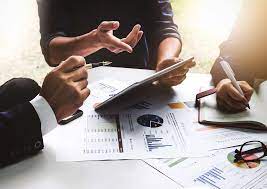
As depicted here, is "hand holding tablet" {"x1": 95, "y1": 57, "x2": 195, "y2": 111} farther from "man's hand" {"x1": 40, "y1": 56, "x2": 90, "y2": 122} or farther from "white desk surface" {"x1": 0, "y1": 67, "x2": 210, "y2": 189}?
"white desk surface" {"x1": 0, "y1": 67, "x2": 210, "y2": 189}

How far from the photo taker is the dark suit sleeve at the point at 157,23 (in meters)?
1.59

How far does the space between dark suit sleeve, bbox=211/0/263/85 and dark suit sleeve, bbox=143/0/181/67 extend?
245mm

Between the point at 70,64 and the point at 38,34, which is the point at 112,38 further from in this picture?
the point at 38,34

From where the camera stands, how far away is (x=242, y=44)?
58.0 inches

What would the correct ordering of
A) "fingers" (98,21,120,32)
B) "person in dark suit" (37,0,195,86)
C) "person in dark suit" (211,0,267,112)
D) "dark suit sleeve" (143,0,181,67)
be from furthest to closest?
1. "dark suit sleeve" (143,0,181,67)
2. "person in dark suit" (37,0,195,86)
3. "fingers" (98,21,120,32)
4. "person in dark suit" (211,0,267,112)

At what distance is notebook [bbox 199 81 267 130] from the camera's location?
3.27 ft

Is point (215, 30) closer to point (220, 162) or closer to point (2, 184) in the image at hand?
point (220, 162)

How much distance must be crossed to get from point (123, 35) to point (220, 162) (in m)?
0.95

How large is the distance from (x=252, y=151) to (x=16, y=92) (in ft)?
2.06

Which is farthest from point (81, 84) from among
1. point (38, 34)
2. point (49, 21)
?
point (38, 34)

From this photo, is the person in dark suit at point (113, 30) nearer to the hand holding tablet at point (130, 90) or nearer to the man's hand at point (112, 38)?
the man's hand at point (112, 38)

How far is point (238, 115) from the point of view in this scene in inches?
41.1

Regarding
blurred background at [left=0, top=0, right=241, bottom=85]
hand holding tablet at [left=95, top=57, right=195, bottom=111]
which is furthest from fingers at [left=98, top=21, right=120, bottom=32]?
blurred background at [left=0, top=0, right=241, bottom=85]

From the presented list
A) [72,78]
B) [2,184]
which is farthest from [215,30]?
[2,184]
